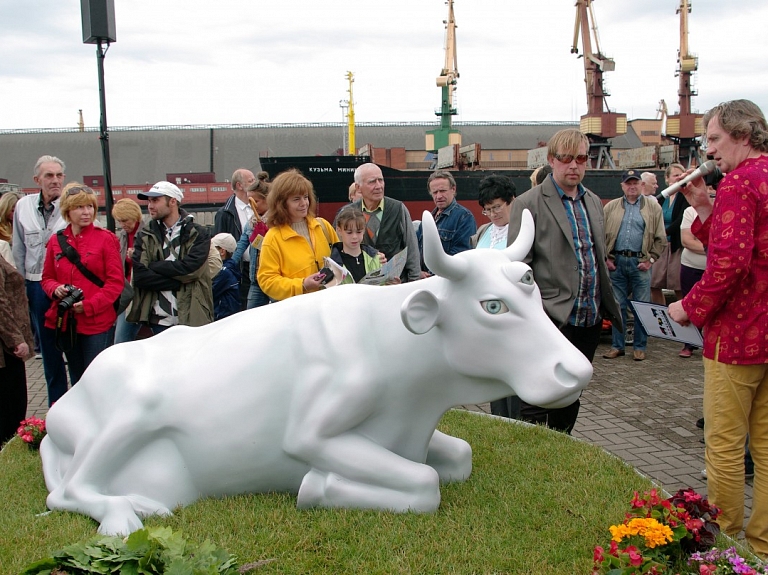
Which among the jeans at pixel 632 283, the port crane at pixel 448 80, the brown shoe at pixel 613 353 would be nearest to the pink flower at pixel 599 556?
the jeans at pixel 632 283

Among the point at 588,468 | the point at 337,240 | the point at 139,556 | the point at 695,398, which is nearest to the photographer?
the point at 139,556

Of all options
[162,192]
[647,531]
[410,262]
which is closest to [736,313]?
[647,531]

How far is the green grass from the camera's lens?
2629 mm

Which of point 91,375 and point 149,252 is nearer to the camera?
point 91,375

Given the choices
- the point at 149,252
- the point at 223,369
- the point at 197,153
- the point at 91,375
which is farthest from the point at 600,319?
the point at 197,153

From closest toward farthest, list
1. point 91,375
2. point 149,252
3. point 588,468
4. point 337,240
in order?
point 91,375 < point 588,468 < point 337,240 < point 149,252

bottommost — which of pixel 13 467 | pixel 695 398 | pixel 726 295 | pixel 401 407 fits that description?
pixel 695 398

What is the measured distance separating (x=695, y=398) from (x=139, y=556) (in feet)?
18.5

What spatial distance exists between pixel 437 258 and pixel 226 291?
4710mm

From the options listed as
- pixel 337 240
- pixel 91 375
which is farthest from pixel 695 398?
pixel 91 375

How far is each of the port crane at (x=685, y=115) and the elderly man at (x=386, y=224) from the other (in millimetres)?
23733

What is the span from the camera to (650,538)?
2.51 metres

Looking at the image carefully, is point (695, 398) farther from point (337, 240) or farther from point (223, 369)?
point (223, 369)

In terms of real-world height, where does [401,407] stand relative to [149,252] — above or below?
below
